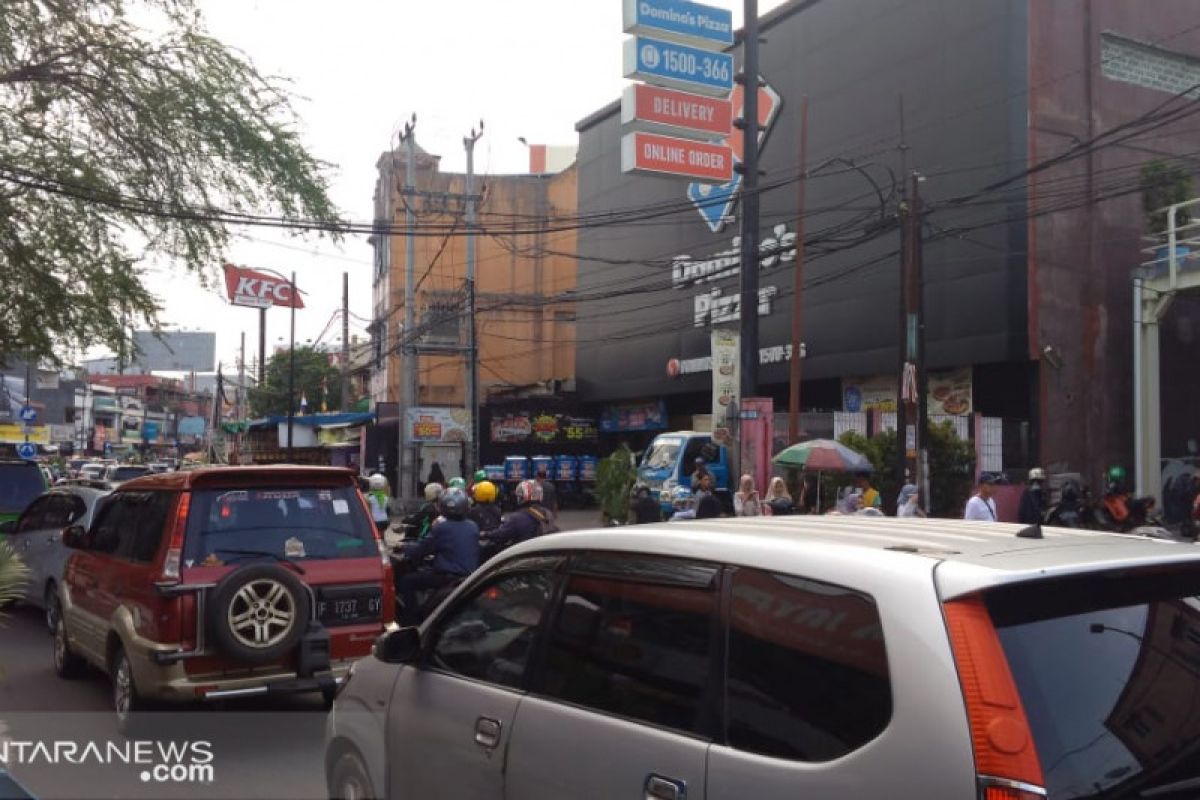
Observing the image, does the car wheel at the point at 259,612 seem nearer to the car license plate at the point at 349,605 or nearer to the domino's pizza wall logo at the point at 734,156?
the car license plate at the point at 349,605

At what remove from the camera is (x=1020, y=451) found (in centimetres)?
2489

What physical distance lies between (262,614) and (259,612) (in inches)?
0.9

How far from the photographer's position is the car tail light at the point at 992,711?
2.35 meters

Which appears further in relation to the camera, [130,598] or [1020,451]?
[1020,451]

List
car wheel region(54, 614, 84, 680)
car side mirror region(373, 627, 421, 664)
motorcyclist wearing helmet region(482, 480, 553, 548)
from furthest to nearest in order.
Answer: motorcyclist wearing helmet region(482, 480, 553, 548) → car wheel region(54, 614, 84, 680) → car side mirror region(373, 627, 421, 664)

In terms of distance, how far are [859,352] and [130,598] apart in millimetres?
23954

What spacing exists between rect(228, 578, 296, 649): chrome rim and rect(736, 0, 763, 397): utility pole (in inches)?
468

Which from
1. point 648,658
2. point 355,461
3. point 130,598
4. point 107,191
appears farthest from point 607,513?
point 355,461

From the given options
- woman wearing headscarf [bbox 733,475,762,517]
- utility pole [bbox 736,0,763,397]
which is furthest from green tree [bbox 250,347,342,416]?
woman wearing headscarf [bbox 733,475,762,517]

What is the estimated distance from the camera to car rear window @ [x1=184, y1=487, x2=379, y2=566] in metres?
7.16

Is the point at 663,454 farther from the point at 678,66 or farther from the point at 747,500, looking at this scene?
the point at 747,500

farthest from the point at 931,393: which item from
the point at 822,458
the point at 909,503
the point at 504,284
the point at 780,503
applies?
the point at 504,284

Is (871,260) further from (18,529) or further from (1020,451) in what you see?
(18,529)

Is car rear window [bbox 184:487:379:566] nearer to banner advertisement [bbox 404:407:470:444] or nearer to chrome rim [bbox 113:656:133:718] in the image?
chrome rim [bbox 113:656:133:718]
